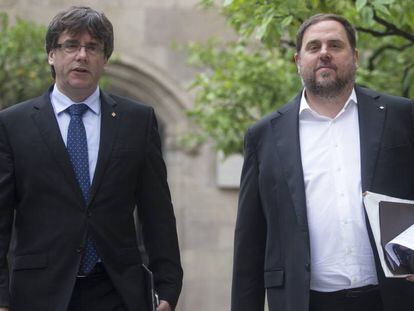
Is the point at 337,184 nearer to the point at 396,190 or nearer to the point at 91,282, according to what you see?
the point at 396,190

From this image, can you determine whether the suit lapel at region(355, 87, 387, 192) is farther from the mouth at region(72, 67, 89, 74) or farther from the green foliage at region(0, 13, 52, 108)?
the green foliage at region(0, 13, 52, 108)

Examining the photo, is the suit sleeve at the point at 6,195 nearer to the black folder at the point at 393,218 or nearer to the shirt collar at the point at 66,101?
the shirt collar at the point at 66,101

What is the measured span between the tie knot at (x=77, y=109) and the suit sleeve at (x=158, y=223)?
0.34m

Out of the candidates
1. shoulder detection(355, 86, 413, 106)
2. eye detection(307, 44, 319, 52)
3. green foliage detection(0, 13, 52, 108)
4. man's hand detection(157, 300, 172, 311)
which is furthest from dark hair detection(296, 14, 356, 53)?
green foliage detection(0, 13, 52, 108)

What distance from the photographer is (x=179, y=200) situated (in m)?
13.9

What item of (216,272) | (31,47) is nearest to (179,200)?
(216,272)

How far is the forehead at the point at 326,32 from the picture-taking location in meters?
5.42

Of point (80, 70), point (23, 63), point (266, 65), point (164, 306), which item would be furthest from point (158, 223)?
point (23, 63)

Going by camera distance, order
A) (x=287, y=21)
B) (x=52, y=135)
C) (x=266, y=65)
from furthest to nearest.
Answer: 1. (x=266, y=65)
2. (x=287, y=21)
3. (x=52, y=135)

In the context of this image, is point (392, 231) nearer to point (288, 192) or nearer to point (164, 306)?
point (288, 192)

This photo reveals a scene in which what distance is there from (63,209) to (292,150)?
109 centimetres

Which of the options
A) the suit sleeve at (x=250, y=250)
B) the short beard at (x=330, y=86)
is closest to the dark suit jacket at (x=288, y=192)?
the suit sleeve at (x=250, y=250)

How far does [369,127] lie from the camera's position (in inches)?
211

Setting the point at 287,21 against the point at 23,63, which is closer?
the point at 287,21
